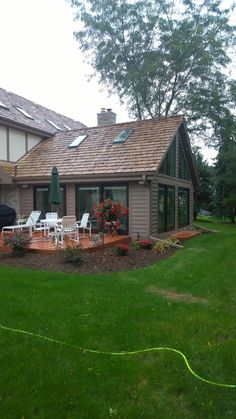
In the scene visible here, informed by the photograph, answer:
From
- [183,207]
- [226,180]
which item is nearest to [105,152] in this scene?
[183,207]

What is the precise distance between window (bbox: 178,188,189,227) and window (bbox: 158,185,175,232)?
973 millimetres

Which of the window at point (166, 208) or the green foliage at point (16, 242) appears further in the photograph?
the window at point (166, 208)

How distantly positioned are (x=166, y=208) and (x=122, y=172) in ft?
8.80

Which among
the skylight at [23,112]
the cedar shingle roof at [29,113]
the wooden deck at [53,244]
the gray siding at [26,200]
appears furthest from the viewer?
the skylight at [23,112]

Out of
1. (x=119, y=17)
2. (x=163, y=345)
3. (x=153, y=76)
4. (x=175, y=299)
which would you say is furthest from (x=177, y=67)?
(x=163, y=345)

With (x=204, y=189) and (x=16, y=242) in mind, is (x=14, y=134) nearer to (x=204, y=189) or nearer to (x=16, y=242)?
(x=16, y=242)

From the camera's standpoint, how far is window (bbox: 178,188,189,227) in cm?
1432

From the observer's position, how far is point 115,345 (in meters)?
3.57

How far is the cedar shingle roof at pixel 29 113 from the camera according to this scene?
44.7ft

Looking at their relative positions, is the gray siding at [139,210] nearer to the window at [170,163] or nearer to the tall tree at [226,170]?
the window at [170,163]

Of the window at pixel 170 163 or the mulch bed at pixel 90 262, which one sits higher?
the window at pixel 170 163

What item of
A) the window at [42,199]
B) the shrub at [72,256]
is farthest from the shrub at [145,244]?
the window at [42,199]

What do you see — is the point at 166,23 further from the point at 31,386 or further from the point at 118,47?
the point at 31,386

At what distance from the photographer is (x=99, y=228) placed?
11.8 m
